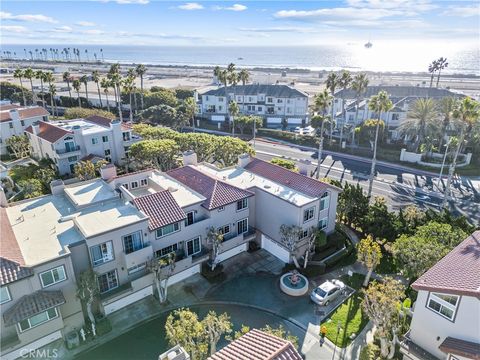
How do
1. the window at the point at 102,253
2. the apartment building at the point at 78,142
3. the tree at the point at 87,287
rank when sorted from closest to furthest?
the tree at the point at 87,287
the window at the point at 102,253
the apartment building at the point at 78,142

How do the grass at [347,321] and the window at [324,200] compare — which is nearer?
the grass at [347,321]

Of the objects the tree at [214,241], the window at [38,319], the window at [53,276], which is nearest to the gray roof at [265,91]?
the tree at [214,241]

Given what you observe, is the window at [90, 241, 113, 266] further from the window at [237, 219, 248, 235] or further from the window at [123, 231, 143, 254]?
the window at [237, 219, 248, 235]

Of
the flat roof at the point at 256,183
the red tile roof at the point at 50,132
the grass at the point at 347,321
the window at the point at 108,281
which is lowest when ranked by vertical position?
the grass at the point at 347,321

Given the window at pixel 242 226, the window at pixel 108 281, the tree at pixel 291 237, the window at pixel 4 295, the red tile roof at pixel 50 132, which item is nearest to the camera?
the window at pixel 4 295

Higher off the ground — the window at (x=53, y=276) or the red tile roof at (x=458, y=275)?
the red tile roof at (x=458, y=275)

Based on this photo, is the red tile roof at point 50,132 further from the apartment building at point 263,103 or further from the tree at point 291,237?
the apartment building at point 263,103

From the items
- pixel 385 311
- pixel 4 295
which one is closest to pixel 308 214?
pixel 385 311

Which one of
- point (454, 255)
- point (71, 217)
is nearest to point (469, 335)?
point (454, 255)
